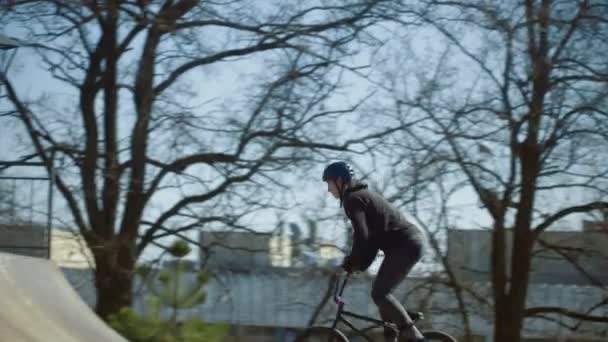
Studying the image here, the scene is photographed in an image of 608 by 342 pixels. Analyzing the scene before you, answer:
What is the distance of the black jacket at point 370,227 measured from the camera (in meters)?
6.71

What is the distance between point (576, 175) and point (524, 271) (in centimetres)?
180

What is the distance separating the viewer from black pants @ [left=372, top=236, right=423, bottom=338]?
6922 millimetres

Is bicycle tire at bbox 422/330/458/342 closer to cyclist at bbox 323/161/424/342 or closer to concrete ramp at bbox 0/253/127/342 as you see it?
cyclist at bbox 323/161/424/342

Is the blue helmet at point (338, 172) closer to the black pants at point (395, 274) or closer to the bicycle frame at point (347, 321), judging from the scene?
the black pants at point (395, 274)

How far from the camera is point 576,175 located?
14.9m

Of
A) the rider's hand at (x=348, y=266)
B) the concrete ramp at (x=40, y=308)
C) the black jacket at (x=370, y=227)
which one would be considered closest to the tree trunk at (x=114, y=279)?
the concrete ramp at (x=40, y=308)

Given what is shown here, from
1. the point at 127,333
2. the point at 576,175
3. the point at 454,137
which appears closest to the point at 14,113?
the point at 127,333

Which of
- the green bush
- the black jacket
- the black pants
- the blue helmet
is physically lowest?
the green bush

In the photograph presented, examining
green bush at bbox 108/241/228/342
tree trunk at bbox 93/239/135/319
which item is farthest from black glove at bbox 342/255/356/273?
tree trunk at bbox 93/239/135/319

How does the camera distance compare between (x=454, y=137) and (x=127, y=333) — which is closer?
(x=127, y=333)

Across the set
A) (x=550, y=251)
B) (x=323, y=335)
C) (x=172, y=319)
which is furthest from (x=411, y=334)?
(x=550, y=251)

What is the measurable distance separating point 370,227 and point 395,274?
0.40 metres

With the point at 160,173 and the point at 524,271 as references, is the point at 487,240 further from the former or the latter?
the point at 160,173

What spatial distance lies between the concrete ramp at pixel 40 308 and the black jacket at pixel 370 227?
8.35ft
